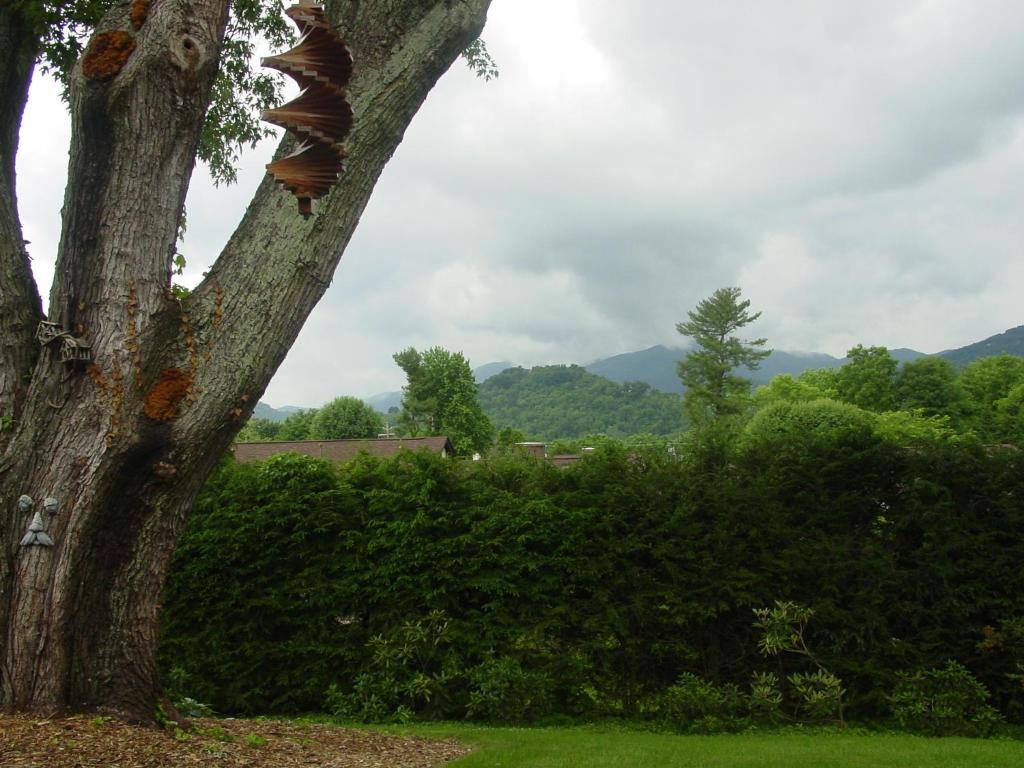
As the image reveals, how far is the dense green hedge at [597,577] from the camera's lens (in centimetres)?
796

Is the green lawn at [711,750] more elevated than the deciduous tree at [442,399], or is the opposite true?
the deciduous tree at [442,399]

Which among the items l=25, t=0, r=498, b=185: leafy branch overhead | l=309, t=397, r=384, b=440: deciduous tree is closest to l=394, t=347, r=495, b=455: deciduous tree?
l=309, t=397, r=384, b=440: deciduous tree

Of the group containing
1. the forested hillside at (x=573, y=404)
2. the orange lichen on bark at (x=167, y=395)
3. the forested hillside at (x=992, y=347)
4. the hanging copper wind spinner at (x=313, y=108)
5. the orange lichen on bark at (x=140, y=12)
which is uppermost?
the forested hillside at (x=992, y=347)

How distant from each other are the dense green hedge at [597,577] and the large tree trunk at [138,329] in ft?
12.8

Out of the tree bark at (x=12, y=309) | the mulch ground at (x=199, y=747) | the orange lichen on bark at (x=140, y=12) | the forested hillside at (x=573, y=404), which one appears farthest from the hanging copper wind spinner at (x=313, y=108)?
the forested hillside at (x=573, y=404)

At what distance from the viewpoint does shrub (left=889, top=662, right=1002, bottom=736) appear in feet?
24.4

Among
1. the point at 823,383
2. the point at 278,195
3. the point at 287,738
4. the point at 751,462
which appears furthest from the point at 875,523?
the point at 823,383

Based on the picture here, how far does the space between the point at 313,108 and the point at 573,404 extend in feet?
429

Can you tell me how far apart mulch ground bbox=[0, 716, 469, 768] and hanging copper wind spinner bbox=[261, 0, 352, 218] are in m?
2.79

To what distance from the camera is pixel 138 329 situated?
4.44 meters

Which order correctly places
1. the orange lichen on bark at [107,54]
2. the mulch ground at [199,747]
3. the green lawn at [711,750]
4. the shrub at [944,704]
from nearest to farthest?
1. the mulch ground at [199,747]
2. the orange lichen on bark at [107,54]
3. the green lawn at [711,750]
4. the shrub at [944,704]

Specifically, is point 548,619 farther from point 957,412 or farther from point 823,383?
point 823,383

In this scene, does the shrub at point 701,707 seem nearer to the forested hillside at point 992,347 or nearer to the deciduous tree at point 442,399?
the deciduous tree at point 442,399

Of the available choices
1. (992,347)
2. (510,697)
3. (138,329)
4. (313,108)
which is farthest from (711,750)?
(992,347)
